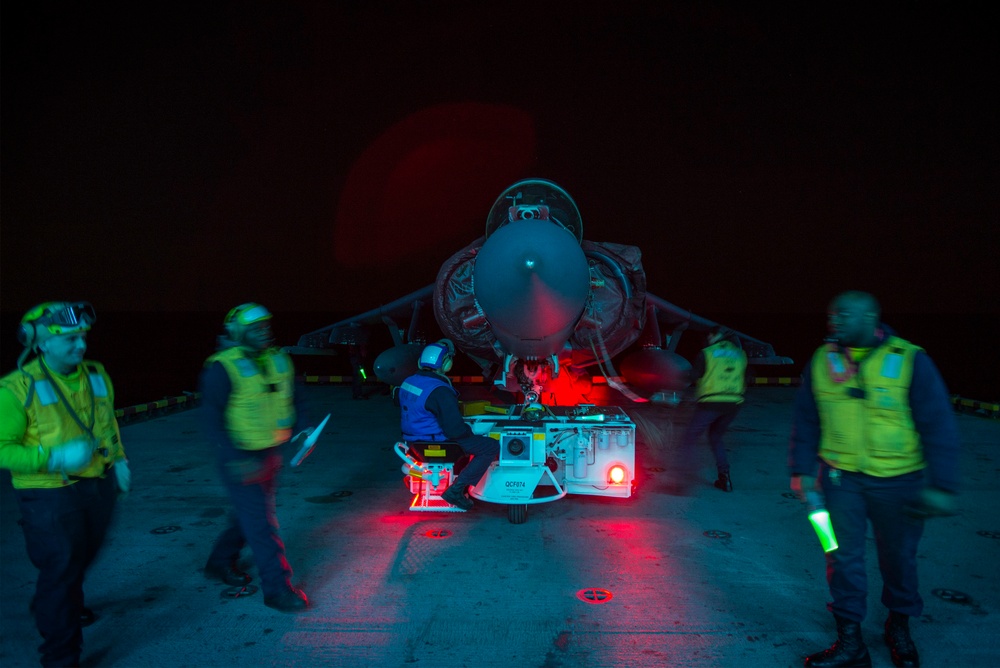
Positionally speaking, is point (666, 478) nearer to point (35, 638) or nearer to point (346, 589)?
point (346, 589)

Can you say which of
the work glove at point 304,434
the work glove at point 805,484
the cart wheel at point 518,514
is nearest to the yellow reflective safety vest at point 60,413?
the work glove at point 304,434

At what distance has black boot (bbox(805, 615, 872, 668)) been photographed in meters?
3.10

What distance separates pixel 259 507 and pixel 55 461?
119 centimetres

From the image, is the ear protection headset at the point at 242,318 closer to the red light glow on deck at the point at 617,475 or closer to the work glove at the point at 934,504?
the red light glow on deck at the point at 617,475

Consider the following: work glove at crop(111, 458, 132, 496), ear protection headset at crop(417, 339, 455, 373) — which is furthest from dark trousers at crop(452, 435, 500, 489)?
work glove at crop(111, 458, 132, 496)

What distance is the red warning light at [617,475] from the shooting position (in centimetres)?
561

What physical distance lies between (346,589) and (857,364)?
355 centimetres

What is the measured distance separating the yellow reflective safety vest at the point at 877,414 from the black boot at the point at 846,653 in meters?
0.88

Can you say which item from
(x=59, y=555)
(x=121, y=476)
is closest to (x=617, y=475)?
(x=121, y=476)

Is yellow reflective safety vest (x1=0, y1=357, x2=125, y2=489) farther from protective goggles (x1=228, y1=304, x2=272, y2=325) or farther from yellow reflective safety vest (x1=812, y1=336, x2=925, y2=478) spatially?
yellow reflective safety vest (x1=812, y1=336, x2=925, y2=478)

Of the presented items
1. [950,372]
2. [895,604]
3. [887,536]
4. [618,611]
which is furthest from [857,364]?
[950,372]

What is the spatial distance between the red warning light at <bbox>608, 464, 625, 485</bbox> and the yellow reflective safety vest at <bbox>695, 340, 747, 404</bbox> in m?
1.34

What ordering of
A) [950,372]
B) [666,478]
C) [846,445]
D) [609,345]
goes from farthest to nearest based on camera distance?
[950,372] < [609,345] < [666,478] < [846,445]

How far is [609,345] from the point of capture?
749 cm
